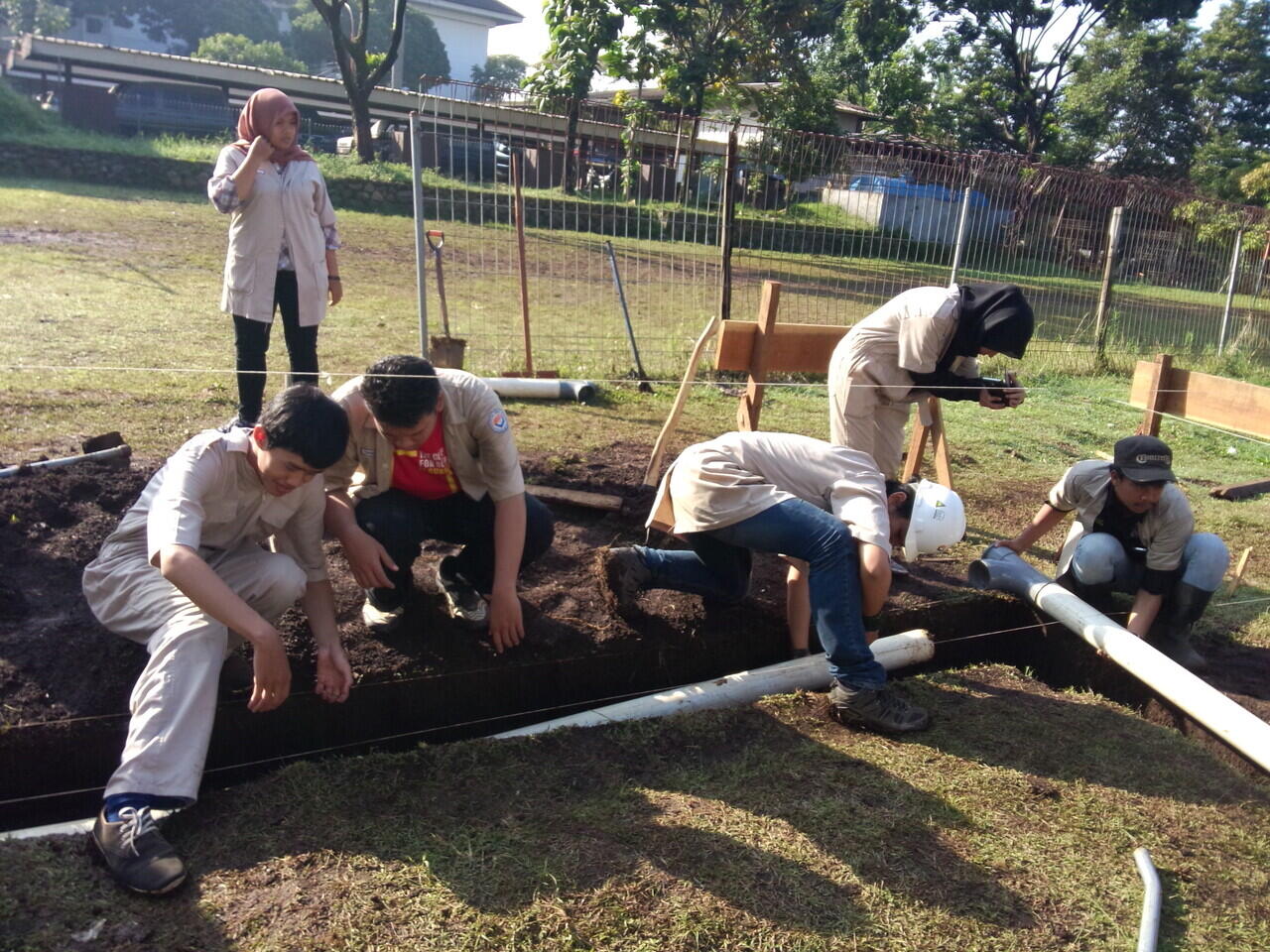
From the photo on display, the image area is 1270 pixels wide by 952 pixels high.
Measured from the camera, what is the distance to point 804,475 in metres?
3.66

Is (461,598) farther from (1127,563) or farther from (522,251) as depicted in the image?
(522,251)

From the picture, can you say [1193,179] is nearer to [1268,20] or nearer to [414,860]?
[1268,20]

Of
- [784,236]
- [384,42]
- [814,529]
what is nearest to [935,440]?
[814,529]

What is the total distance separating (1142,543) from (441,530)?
295cm

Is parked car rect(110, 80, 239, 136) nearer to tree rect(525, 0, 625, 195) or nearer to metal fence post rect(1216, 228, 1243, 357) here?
tree rect(525, 0, 625, 195)

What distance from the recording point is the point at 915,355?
439cm

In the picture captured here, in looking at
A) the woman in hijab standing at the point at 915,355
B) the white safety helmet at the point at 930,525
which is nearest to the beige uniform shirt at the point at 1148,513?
the woman in hijab standing at the point at 915,355

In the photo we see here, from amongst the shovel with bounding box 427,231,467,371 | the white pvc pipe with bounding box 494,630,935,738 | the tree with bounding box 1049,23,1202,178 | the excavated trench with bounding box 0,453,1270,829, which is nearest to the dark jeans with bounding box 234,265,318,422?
the excavated trench with bounding box 0,453,1270,829

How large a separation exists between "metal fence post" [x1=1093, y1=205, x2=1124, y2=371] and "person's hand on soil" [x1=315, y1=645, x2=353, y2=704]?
33.0 feet

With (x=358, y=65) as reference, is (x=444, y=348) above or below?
below

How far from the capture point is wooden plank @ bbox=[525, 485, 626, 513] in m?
5.01

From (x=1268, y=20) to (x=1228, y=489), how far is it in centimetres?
3311

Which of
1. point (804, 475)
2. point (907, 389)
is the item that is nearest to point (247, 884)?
point (804, 475)

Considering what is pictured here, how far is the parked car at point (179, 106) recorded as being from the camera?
2712cm
